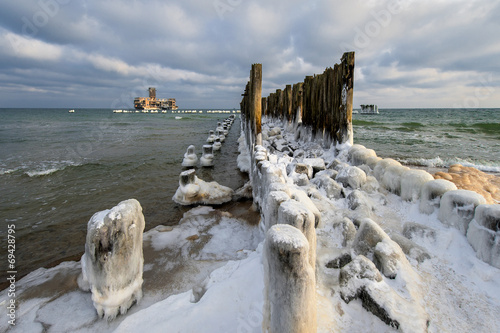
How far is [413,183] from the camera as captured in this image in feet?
13.2

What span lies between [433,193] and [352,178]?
1.40 metres

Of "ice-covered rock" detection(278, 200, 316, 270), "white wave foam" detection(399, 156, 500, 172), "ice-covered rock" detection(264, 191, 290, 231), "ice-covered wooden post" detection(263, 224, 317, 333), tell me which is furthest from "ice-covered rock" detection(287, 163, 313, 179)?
"white wave foam" detection(399, 156, 500, 172)

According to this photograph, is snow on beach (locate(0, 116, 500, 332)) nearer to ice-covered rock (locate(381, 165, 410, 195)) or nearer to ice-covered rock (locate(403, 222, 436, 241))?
ice-covered rock (locate(403, 222, 436, 241))

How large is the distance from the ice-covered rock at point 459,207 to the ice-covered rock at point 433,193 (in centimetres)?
23

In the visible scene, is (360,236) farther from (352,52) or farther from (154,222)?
Answer: (352,52)

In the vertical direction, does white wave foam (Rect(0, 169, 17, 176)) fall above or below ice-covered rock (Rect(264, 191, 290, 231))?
below

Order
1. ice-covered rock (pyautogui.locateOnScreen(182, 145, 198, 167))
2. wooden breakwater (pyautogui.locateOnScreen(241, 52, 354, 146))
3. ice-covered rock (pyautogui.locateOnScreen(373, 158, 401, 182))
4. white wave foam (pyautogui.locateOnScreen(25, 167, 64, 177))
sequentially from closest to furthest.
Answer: ice-covered rock (pyautogui.locateOnScreen(373, 158, 401, 182)) < wooden breakwater (pyautogui.locateOnScreen(241, 52, 354, 146)) < white wave foam (pyautogui.locateOnScreen(25, 167, 64, 177)) < ice-covered rock (pyautogui.locateOnScreen(182, 145, 198, 167))

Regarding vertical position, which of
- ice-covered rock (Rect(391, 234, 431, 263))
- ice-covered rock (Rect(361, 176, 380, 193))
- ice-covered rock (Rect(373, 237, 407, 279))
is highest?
ice-covered rock (Rect(361, 176, 380, 193))

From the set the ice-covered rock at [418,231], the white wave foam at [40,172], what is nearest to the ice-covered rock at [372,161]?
the ice-covered rock at [418,231]

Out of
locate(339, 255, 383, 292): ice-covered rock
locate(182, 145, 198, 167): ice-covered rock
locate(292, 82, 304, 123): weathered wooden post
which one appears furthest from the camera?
locate(292, 82, 304, 123): weathered wooden post

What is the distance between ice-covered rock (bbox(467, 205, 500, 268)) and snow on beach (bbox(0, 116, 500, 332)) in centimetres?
10

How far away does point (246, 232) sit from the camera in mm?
4523

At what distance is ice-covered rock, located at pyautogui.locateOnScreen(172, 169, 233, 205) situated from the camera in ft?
20.4

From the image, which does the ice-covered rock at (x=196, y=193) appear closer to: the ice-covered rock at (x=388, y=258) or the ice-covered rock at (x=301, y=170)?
the ice-covered rock at (x=301, y=170)
